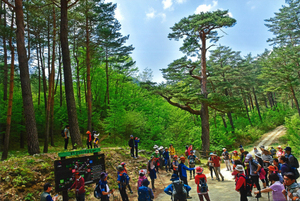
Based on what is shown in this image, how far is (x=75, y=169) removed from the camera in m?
5.79

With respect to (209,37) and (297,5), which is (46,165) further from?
(297,5)

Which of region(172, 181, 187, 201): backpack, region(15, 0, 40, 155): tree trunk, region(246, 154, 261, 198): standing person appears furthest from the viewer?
region(15, 0, 40, 155): tree trunk

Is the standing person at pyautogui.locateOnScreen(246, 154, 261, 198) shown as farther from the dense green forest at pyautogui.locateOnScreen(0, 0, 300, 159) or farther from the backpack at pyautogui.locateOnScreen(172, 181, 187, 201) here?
the dense green forest at pyautogui.locateOnScreen(0, 0, 300, 159)

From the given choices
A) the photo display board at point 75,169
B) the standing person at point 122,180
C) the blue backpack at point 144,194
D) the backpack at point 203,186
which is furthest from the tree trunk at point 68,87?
the backpack at point 203,186

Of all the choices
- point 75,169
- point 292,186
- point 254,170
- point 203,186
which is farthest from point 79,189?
point 254,170

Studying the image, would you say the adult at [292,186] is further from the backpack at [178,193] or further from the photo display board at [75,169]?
the photo display board at [75,169]

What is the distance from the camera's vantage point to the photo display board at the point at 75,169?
17.8ft

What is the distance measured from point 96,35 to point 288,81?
88.2ft

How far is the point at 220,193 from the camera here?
6.84m

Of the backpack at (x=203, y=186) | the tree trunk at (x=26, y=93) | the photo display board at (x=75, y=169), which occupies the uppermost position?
the tree trunk at (x=26, y=93)

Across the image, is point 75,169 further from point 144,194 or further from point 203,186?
point 203,186

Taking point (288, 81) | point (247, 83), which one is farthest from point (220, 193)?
point (247, 83)

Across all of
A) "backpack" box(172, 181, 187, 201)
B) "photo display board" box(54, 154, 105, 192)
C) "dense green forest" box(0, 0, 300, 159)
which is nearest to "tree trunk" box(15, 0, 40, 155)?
"dense green forest" box(0, 0, 300, 159)

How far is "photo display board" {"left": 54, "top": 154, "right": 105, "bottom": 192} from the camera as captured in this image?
5414mm
